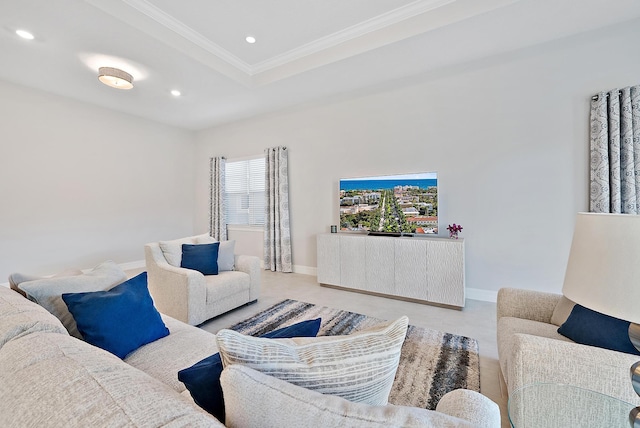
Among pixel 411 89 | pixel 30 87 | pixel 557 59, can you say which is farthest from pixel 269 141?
pixel 557 59

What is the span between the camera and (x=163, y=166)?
5598 mm

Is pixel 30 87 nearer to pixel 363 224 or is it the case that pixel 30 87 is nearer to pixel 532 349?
pixel 363 224

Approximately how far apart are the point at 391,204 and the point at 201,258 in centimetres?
243

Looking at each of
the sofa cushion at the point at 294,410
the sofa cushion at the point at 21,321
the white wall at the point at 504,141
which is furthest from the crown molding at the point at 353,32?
the sofa cushion at the point at 21,321

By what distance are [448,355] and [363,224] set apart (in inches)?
82.4

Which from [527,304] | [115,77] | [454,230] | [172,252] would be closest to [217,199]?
[115,77]

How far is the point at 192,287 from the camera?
2484 millimetres

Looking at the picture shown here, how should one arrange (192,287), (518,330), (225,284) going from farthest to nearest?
(225,284)
(192,287)
(518,330)

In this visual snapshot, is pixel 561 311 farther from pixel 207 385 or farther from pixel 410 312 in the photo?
pixel 207 385

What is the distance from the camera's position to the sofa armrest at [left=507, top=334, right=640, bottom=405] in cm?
100

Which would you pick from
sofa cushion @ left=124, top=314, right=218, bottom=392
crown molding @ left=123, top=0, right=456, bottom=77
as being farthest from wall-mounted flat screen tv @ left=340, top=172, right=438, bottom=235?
sofa cushion @ left=124, top=314, right=218, bottom=392

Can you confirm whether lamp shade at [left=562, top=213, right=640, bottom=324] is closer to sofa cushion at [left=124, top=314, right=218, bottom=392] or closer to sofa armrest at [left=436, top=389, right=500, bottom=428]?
sofa armrest at [left=436, top=389, right=500, bottom=428]

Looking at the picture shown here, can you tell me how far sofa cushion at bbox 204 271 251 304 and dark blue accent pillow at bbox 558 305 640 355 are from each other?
2603mm

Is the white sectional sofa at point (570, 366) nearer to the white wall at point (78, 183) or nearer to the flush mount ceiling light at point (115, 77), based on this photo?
the flush mount ceiling light at point (115, 77)
